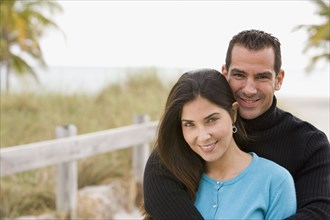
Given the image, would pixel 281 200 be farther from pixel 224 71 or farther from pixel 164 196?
pixel 224 71

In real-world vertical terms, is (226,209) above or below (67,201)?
above

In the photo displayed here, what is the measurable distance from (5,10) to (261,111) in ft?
45.4

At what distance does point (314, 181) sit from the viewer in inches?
81.6

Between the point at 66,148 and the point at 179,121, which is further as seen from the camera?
the point at 66,148

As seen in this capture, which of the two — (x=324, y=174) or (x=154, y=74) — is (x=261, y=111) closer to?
(x=324, y=174)

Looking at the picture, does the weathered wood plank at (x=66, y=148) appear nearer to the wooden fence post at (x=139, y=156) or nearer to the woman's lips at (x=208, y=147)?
the wooden fence post at (x=139, y=156)

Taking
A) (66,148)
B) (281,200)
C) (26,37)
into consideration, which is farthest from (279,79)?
(26,37)

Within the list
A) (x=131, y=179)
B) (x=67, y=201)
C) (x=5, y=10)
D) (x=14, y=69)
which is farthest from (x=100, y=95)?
(x=14, y=69)

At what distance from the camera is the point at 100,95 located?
40.5 ft

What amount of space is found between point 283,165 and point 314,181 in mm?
128

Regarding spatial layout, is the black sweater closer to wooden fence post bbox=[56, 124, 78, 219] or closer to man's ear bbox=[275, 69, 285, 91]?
man's ear bbox=[275, 69, 285, 91]

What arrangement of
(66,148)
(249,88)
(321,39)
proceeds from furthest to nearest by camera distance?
(321,39) → (66,148) → (249,88)

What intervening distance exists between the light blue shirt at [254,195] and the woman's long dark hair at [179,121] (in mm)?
84

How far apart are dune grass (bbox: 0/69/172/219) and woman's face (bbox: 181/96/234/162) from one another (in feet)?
13.9
